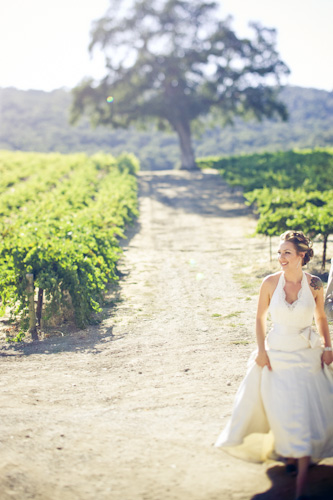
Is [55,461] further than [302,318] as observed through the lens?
Yes

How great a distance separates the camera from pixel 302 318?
3664 mm

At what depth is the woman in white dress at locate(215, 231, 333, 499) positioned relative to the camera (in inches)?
135

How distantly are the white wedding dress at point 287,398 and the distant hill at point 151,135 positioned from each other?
83327 millimetres

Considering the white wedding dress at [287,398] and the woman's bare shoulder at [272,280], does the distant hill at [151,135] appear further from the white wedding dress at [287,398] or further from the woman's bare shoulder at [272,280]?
the white wedding dress at [287,398]

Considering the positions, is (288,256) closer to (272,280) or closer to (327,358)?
(272,280)

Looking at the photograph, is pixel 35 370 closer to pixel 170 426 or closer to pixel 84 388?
pixel 84 388

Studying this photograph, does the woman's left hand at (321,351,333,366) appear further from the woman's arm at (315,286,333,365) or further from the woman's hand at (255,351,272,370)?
the woman's hand at (255,351,272,370)

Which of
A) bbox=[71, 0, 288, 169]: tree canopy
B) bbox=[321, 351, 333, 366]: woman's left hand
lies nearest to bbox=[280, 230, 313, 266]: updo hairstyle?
bbox=[321, 351, 333, 366]: woman's left hand

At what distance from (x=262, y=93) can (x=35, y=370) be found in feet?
127

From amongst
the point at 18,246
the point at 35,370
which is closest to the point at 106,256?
the point at 18,246

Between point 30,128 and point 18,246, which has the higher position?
point 30,128

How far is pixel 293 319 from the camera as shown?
12.0ft

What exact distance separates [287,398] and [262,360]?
305 millimetres

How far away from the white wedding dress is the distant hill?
83.3 meters
